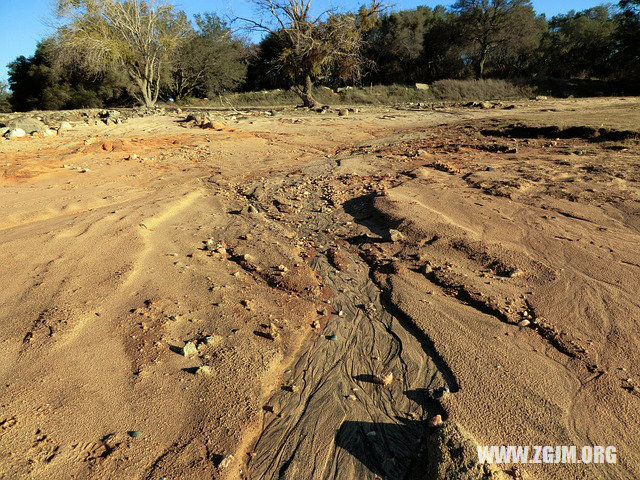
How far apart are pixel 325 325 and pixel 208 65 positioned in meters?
26.4

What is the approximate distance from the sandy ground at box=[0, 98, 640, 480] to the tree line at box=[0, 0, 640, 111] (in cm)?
1191

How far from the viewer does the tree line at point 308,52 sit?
15719 millimetres

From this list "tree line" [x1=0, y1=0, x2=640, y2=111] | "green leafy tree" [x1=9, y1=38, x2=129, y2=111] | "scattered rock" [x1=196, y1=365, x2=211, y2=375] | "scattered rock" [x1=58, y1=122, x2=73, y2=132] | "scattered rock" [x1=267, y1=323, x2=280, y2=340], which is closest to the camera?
"scattered rock" [x1=196, y1=365, x2=211, y2=375]

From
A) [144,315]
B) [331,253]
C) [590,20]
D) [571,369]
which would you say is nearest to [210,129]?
[331,253]

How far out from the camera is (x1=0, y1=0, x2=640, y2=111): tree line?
15.7 metres

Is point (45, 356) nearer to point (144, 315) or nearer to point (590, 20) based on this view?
point (144, 315)

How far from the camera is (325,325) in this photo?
9.21ft

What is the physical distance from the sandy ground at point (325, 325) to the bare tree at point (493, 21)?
73.9 feet

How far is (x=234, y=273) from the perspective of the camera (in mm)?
3379

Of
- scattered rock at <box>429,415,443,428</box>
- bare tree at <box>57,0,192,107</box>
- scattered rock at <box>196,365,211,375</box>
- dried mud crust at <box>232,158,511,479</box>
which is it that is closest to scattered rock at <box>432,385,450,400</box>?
dried mud crust at <box>232,158,511,479</box>

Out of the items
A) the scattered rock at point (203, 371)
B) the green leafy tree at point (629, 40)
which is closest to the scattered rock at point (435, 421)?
the scattered rock at point (203, 371)

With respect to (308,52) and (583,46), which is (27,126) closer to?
(308,52)

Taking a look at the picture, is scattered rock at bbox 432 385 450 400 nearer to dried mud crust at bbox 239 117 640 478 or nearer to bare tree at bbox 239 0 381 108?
dried mud crust at bbox 239 117 640 478

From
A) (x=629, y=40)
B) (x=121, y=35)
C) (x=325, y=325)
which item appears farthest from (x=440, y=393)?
(x=629, y=40)
